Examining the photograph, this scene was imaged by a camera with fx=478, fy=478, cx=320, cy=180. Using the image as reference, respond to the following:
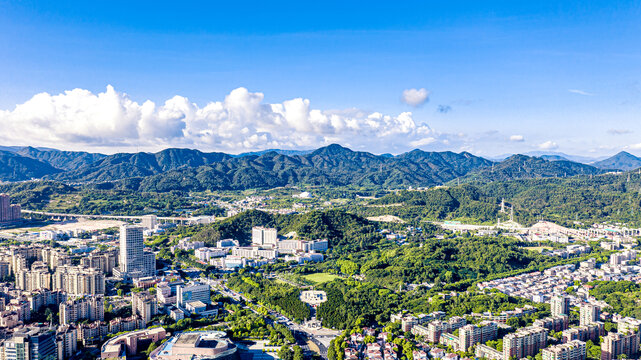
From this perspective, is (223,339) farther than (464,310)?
No

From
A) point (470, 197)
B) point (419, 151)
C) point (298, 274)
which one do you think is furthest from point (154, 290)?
point (419, 151)

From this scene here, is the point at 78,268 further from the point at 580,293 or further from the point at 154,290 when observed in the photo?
the point at 580,293

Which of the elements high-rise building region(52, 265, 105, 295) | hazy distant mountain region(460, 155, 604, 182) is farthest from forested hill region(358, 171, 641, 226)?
high-rise building region(52, 265, 105, 295)

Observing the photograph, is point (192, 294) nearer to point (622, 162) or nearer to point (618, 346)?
point (618, 346)

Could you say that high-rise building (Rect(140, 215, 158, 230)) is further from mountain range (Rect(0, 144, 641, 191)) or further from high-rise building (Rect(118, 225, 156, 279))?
mountain range (Rect(0, 144, 641, 191))

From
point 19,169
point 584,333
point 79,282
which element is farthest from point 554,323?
point 19,169

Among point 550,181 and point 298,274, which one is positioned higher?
point 550,181
